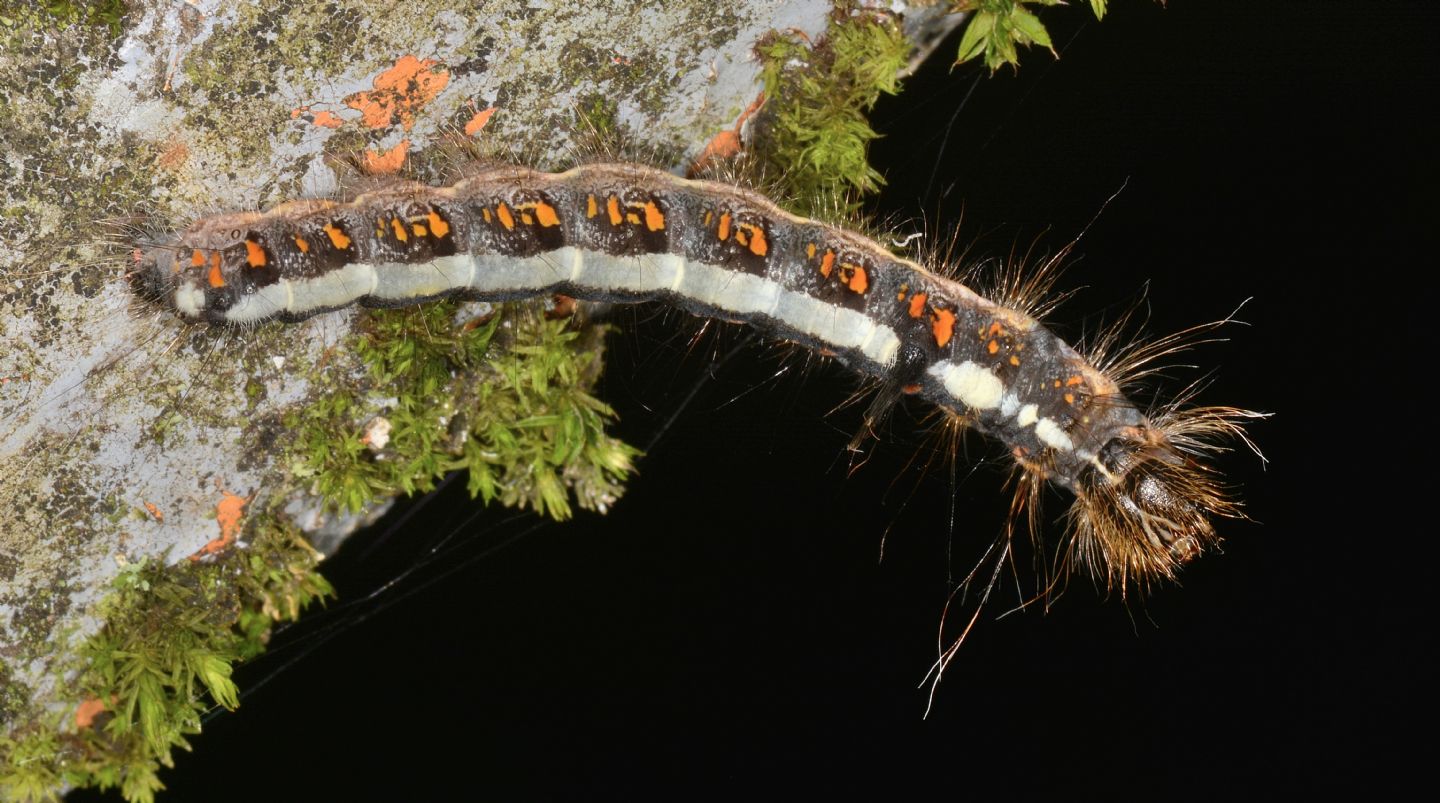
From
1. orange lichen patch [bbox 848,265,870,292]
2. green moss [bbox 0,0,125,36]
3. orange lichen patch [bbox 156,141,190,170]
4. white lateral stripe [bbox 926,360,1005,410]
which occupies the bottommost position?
white lateral stripe [bbox 926,360,1005,410]

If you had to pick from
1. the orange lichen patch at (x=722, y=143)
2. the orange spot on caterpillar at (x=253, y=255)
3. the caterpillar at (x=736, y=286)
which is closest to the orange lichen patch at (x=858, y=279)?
the caterpillar at (x=736, y=286)

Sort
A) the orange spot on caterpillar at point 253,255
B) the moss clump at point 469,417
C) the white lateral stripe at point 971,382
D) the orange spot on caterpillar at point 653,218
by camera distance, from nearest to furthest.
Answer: the orange spot on caterpillar at point 253,255, the orange spot on caterpillar at point 653,218, the white lateral stripe at point 971,382, the moss clump at point 469,417

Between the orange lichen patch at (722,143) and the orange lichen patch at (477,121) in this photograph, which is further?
the orange lichen patch at (722,143)

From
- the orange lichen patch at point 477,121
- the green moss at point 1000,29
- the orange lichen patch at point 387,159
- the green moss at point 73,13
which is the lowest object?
the orange lichen patch at point 387,159

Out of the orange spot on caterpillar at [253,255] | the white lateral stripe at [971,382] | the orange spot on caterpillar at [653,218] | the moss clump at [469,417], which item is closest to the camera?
the orange spot on caterpillar at [253,255]

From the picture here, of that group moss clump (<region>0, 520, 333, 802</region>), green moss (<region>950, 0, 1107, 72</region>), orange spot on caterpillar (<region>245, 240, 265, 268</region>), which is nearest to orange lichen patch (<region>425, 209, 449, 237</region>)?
orange spot on caterpillar (<region>245, 240, 265, 268</region>)

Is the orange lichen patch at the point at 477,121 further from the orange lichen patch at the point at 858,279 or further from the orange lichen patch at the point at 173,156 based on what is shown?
the orange lichen patch at the point at 858,279

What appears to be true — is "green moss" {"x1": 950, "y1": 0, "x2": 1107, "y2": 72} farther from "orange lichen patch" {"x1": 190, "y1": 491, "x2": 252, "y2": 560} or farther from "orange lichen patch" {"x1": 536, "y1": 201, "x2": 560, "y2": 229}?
"orange lichen patch" {"x1": 190, "y1": 491, "x2": 252, "y2": 560}
